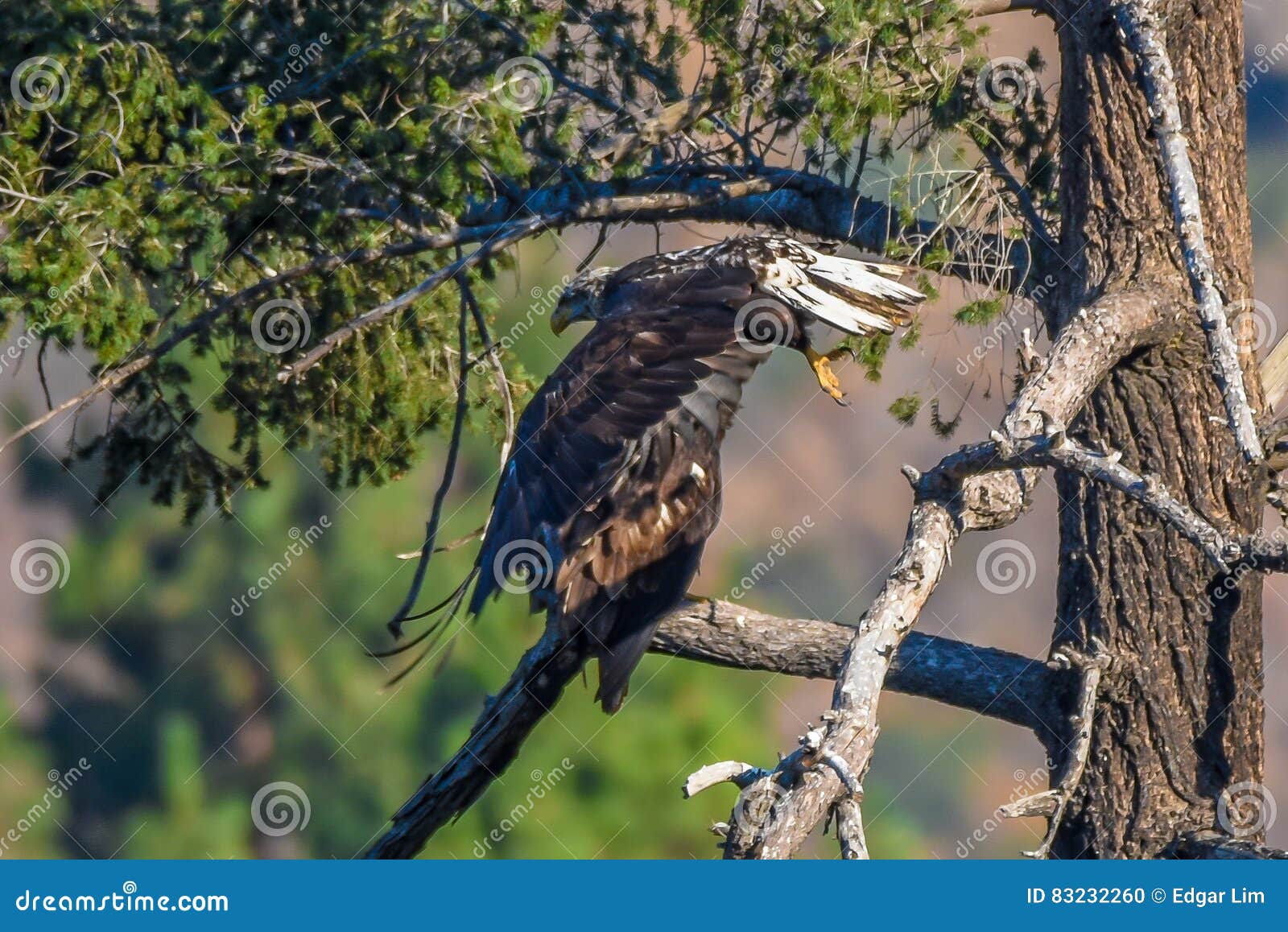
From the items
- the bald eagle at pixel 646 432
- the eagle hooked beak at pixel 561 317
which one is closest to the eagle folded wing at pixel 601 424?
the bald eagle at pixel 646 432

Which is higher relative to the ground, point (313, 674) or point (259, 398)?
point (259, 398)

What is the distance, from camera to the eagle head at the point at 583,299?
142 inches

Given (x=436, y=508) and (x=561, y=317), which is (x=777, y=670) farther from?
(x=561, y=317)

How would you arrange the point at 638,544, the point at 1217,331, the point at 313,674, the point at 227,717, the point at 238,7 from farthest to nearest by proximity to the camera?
1. the point at 227,717
2. the point at 313,674
3. the point at 238,7
4. the point at 638,544
5. the point at 1217,331

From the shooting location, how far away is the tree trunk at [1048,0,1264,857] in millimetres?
2762

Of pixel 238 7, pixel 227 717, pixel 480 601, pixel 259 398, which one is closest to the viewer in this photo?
Answer: pixel 480 601

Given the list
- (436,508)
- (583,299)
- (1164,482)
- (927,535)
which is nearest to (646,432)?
(436,508)

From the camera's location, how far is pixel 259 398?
344cm

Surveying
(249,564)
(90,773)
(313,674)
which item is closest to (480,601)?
(313,674)

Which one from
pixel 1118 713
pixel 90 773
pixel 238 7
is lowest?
pixel 90 773

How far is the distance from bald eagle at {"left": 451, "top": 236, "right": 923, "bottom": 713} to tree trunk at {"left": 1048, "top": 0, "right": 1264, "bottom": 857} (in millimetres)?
503

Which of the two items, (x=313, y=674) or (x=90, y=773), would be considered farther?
(x=90, y=773)

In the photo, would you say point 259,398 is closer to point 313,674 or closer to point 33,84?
point 33,84

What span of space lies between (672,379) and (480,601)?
620mm
